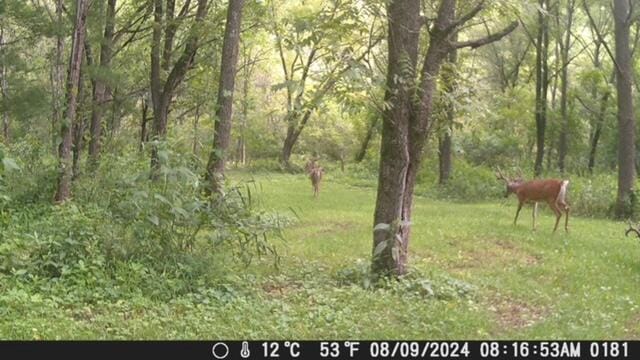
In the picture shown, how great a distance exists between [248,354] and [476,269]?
5834mm

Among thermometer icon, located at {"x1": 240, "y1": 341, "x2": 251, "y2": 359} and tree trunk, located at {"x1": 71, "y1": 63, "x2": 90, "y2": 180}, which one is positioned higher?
tree trunk, located at {"x1": 71, "y1": 63, "x2": 90, "y2": 180}

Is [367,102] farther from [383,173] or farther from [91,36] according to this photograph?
[91,36]

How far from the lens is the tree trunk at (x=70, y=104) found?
39.8ft

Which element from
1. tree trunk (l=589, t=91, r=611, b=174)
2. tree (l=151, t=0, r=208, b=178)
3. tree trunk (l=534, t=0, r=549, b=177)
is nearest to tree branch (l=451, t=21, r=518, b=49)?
tree (l=151, t=0, r=208, b=178)

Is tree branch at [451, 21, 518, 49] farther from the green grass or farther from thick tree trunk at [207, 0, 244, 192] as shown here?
thick tree trunk at [207, 0, 244, 192]

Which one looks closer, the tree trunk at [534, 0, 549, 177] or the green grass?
the green grass

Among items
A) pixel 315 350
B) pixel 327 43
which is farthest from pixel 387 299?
pixel 327 43

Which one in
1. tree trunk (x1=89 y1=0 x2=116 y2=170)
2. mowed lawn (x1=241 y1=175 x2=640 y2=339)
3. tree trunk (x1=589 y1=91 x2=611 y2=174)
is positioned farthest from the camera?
tree trunk (x1=589 y1=91 x2=611 y2=174)

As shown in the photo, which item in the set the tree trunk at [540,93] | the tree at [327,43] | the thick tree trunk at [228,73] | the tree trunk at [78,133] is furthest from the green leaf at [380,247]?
the tree trunk at [540,93]

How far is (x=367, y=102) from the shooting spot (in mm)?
8805

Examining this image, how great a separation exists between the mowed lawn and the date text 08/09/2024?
495mm

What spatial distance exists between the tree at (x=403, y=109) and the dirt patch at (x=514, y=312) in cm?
128

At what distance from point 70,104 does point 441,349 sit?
8.62 metres

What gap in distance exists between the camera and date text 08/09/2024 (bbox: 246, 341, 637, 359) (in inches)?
233
